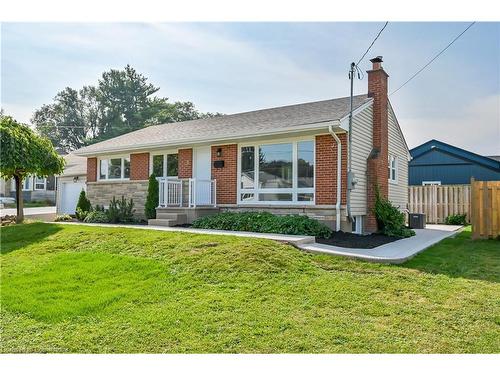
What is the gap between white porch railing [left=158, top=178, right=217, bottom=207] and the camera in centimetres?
1274

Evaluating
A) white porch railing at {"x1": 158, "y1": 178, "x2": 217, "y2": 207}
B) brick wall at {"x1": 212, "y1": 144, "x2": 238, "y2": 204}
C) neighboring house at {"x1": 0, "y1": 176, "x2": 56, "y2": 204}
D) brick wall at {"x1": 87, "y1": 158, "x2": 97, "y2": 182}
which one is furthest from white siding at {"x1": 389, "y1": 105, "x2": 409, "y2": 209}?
neighboring house at {"x1": 0, "y1": 176, "x2": 56, "y2": 204}

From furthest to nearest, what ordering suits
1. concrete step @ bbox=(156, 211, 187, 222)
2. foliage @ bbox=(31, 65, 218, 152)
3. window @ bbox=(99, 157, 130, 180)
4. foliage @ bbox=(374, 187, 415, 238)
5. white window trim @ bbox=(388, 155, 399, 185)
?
1. foliage @ bbox=(31, 65, 218, 152)
2. window @ bbox=(99, 157, 130, 180)
3. white window trim @ bbox=(388, 155, 399, 185)
4. concrete step @ bbox=(156, 211, 187, 222)
5. foliage @ bbox=(374, 187, 415, 238)

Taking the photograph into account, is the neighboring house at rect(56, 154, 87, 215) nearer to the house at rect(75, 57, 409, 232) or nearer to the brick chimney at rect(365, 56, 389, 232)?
the house at rect(75, 57, 409, 232)

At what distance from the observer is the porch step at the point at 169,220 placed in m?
11.9

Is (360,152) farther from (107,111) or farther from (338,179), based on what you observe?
(107,111)

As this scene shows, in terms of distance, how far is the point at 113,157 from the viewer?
633 inches

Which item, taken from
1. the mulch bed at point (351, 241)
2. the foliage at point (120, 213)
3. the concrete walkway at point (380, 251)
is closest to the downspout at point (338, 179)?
the mulch bed at point (351, 241)

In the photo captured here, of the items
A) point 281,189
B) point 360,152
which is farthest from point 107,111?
point 360,152

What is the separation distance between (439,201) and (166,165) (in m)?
12.3

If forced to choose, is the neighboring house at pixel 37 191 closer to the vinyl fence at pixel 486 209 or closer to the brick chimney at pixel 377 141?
the brick chimney at pixel 377 141

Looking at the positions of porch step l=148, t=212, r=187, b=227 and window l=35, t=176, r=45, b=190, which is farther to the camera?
window l=35, t=176, r=45, b=190

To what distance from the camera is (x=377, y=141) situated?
1258 centimetres

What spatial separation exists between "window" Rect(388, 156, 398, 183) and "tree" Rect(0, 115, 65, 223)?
1204cm
